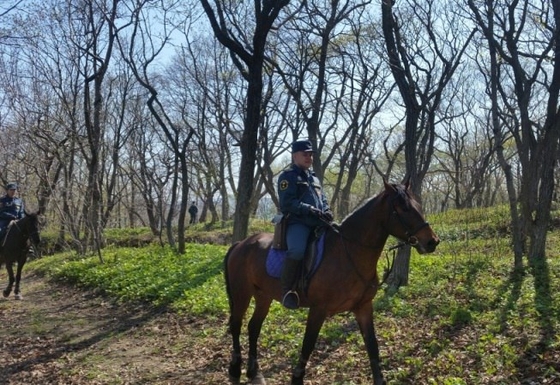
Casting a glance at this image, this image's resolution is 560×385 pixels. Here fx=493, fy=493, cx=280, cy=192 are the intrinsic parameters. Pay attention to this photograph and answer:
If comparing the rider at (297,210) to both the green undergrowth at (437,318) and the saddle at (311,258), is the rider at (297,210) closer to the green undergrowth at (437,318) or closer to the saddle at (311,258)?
the saddle at (311,258)

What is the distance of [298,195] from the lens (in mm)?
5953

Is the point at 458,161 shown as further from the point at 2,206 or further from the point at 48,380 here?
the point at 48,380

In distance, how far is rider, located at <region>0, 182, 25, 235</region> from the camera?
45.7 ft

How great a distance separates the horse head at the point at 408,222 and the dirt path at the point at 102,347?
3.31 meters

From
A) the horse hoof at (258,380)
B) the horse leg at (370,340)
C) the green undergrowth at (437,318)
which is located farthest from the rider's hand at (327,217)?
the horse hoof at (258,380)

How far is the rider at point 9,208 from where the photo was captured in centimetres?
1393

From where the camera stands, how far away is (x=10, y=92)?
71.5 ft

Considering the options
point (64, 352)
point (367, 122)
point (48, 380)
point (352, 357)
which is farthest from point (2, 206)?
point (367, 122)

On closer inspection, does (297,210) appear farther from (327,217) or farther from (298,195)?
(327,217)

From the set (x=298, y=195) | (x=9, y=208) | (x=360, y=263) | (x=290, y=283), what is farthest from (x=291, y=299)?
(x=9, y=208)

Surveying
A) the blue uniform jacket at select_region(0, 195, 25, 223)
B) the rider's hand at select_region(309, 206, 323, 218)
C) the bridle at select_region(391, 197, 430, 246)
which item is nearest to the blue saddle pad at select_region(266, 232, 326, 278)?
the rider's hand at select_region(309, 206, 323, 218)

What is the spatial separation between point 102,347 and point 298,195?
5.19 m

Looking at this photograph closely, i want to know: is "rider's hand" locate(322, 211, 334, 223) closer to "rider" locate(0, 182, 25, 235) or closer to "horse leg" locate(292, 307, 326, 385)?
"horse leg" locate(292, 307, 326, 385)

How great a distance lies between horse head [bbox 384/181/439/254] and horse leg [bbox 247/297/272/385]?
2.30 metres
